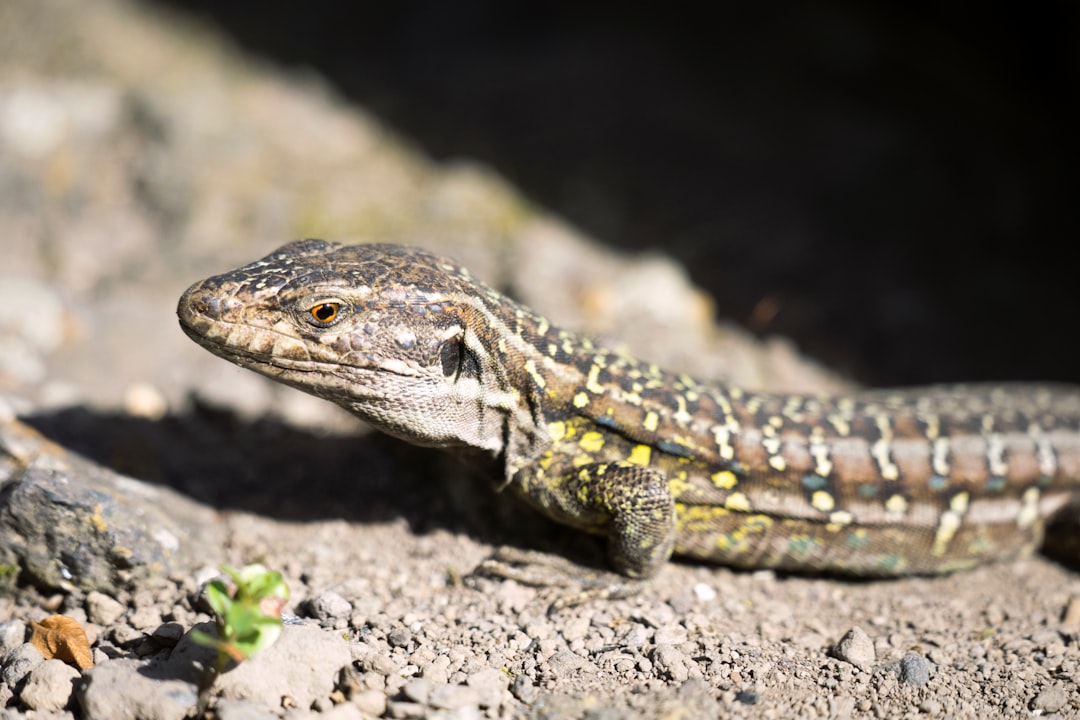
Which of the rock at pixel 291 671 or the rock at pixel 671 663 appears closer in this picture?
the rock at pixel 291 671

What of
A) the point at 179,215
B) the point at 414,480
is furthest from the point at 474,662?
the point at 179,215

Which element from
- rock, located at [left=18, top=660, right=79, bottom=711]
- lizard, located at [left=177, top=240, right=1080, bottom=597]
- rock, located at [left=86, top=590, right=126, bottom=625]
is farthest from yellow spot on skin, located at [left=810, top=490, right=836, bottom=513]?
rock, located at [left=18, top=660, right=79, bottom=711]

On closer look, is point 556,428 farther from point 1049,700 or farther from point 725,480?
point 1049,700

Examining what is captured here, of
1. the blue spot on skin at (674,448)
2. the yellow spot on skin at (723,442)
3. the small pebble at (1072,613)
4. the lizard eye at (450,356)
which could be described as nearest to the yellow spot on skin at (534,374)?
the lizard eye at (450,356)

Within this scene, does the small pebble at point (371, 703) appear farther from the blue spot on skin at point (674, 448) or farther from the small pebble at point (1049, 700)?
the small pebble at point (1049, 700)

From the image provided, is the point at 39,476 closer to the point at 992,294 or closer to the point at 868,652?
the point at 868,652

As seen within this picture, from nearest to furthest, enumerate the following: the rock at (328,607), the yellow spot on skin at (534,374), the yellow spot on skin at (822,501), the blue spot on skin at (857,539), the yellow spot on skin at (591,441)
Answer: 1. the rock at (328,607)
2. the yellow spot on skin at (534,374)
3. the yellow spot on skin at (591,441)
4. the yellow spot on skin at (822,501)
5. the blue spot on skin at (857,539)

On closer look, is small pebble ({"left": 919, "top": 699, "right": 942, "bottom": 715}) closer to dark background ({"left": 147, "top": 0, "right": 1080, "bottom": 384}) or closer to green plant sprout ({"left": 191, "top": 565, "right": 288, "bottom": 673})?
green plant sprout ({"left": 191, "top": 565, "right": 288, "bottom": 673})
